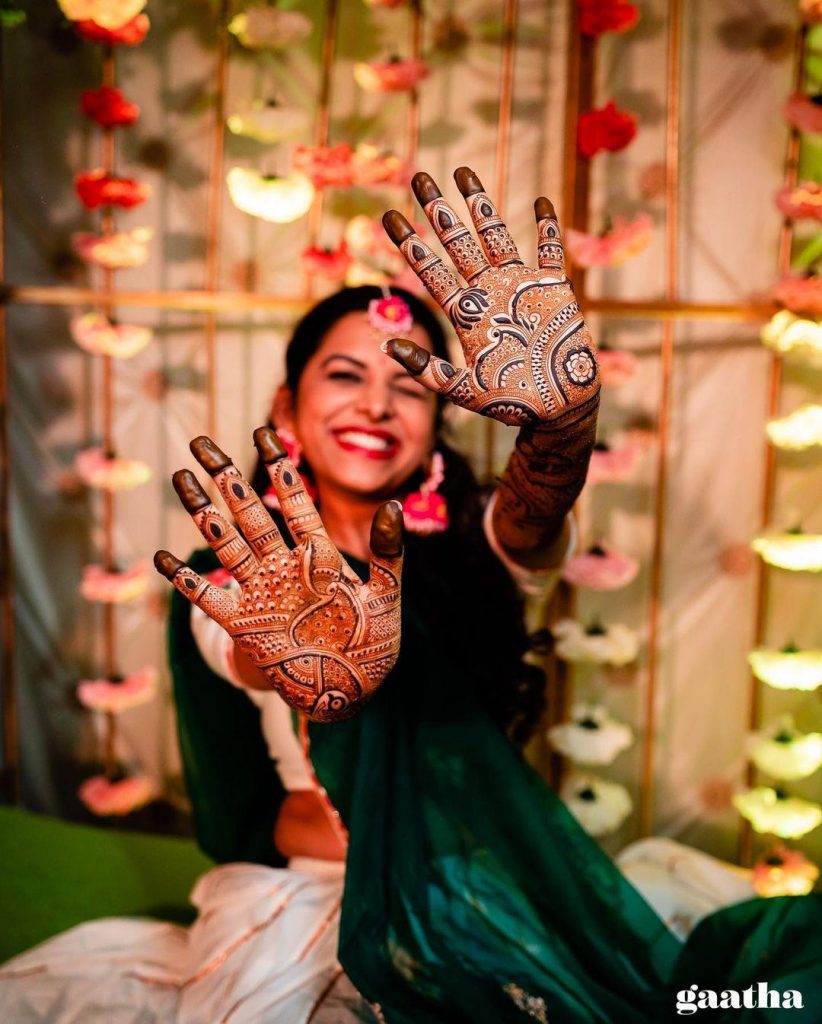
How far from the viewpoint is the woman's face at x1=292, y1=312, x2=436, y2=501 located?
1.23 m

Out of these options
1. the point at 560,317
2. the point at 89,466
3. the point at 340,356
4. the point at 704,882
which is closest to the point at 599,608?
→ the point at 704,882

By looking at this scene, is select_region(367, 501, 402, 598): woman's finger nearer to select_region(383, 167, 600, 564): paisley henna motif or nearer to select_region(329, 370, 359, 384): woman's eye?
select_region(383, 167, 600, 564): paisley henna motif

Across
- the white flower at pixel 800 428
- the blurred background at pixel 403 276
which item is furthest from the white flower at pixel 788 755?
the white flower at pixel 800 428

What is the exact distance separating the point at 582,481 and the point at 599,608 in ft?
3.74

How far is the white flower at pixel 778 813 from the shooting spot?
1.69 meters

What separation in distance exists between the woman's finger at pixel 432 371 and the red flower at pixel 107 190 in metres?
1.23

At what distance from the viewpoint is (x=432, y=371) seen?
80cm

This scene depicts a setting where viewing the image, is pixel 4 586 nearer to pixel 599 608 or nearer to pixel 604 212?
pixel 599 608

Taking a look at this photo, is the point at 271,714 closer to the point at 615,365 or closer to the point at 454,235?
the point at 454,235

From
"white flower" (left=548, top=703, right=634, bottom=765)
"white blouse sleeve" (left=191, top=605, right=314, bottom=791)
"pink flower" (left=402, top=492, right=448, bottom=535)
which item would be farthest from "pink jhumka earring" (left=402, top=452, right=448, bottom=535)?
"white flower" (left=548, top=703, right=634, bottom=765)

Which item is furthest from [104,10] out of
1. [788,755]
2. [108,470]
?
[788,755]

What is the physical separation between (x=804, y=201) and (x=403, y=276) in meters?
0.75

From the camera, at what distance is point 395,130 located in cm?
199

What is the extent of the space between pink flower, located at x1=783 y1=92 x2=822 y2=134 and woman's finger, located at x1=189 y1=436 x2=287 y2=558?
133 centimetres
